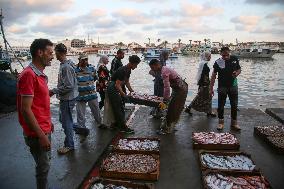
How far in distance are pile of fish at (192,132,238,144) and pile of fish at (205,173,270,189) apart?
62.5 inches

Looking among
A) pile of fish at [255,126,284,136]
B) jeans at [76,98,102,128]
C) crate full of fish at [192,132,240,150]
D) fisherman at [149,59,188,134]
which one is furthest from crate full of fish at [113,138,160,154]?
pile of fish at [255,126,284,136]

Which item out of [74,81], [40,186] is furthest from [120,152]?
[40,186]

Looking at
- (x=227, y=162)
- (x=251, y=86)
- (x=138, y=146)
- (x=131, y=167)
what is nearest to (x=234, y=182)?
(x=227, y=162)

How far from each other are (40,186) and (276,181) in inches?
143

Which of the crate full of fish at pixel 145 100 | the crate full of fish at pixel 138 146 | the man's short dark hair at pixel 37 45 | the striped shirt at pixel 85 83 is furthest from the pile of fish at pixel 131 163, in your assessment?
the man's short dark hair at pixel 37 45

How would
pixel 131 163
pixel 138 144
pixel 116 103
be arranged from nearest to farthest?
pixel 131 163
pixel 138 144
pixel 116 103

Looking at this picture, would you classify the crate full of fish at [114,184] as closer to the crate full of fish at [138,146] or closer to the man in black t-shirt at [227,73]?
the crate full of fish at [138,146]

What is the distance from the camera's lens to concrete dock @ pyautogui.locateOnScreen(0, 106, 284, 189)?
4.78 m

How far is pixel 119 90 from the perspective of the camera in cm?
709

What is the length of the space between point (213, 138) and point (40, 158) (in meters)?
4.02

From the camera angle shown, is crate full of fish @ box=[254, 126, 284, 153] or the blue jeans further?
crate full of fish @ box=[254, 126, 284, 153]

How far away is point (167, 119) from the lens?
7.39 meters

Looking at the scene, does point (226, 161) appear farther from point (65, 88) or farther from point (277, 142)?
point (65, 88)

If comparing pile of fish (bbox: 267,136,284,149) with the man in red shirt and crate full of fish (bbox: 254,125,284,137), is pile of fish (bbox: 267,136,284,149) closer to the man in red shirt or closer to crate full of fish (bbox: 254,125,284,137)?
crate full of fish (bbox: 254,125,284,137)
